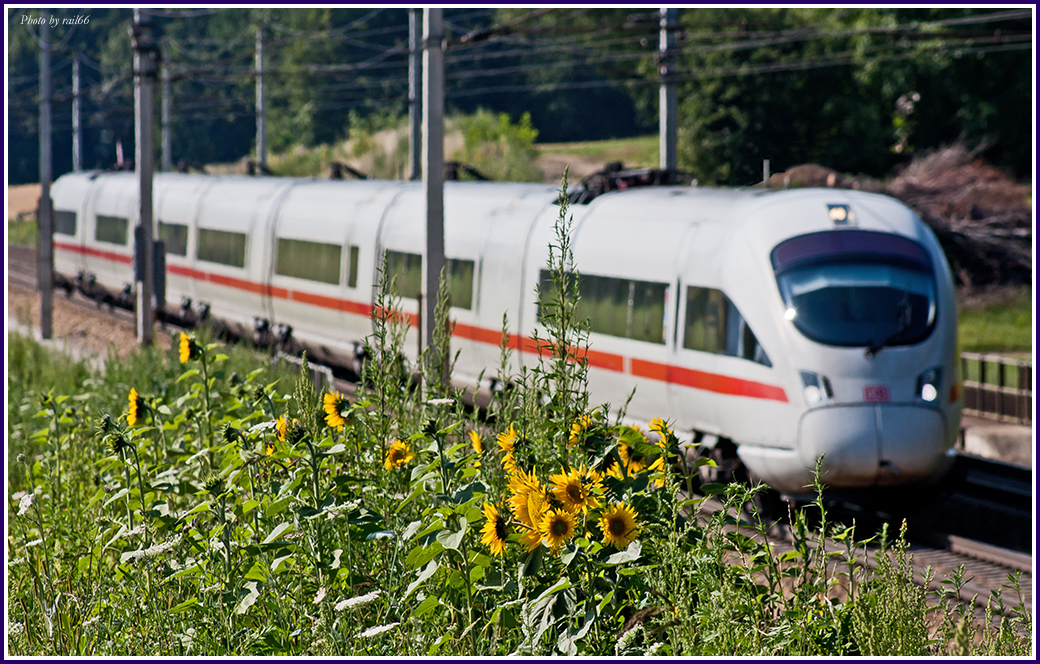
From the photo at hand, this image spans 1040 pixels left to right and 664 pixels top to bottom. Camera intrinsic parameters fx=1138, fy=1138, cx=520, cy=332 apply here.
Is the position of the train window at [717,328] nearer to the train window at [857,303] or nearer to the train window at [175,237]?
the train window at [857,303]

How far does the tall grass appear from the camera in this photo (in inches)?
141

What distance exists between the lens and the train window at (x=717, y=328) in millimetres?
8547

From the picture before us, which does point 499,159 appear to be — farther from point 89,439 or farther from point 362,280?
point 89,439

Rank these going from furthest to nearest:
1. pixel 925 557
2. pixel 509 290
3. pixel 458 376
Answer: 1. pixel 458 376
2. pixel 509 290
3. pixel 925 557

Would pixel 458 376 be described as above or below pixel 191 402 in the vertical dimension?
below

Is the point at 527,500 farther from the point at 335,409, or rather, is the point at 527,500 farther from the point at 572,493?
the point at 335,409

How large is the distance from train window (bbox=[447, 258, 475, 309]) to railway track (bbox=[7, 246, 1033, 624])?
6.38ft

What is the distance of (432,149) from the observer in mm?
10000

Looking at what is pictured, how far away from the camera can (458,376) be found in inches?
480

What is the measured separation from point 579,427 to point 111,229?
790 inches

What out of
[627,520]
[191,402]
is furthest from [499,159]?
[627,520]

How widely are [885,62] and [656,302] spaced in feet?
87.9

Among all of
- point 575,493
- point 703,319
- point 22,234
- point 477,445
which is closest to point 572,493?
point 575,493

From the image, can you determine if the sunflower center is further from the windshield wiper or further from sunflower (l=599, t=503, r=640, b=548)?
the windshield wiper
